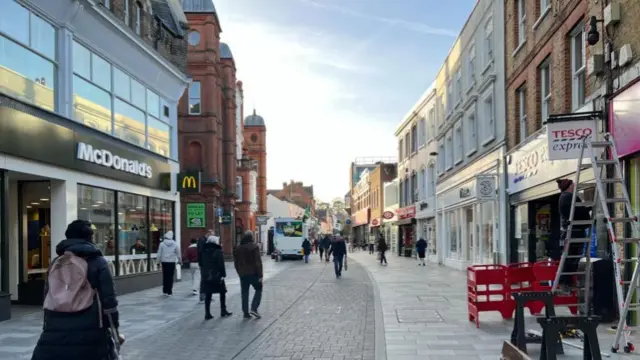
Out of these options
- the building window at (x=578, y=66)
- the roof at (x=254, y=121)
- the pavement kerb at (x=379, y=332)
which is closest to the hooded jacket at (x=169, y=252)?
the pavement kerb at (x=379, y=332)

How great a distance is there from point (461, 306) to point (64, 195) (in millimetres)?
9076

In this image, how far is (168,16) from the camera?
888 inches

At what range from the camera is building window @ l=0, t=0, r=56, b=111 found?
11820mm

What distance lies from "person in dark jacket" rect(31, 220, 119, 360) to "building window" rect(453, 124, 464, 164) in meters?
22.3

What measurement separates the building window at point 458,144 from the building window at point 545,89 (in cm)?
998

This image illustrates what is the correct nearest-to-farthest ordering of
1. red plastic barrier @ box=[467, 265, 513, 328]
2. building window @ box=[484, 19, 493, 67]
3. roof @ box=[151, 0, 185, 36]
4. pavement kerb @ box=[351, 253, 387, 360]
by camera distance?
pavement kerb @ box=[351, 253, 387, 360]
red plastic barrier @ box=[467, 265, 513, 328]
building window @ box=[484, 19, 493, 67]
roof @ box=[151, 0, 185, 36]

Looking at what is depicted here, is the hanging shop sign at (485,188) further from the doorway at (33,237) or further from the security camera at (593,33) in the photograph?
the doorway at (33,237)

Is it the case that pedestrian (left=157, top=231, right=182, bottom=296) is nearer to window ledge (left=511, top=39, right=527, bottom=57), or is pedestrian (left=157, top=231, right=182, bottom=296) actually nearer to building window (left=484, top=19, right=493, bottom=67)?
window ledge (left=511, top=39, right=527, bottom=57)

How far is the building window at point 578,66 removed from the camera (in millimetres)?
12742

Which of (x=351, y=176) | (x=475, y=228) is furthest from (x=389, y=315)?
(x=351, y=176)

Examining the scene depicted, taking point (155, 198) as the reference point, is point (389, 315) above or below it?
below

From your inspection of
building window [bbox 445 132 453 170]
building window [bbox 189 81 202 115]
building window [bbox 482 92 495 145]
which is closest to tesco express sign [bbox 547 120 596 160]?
building window [bbox 482 92 495 145]

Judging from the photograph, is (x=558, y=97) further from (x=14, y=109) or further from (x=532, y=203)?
(x=14, y=109)

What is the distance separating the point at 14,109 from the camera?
11719mm
